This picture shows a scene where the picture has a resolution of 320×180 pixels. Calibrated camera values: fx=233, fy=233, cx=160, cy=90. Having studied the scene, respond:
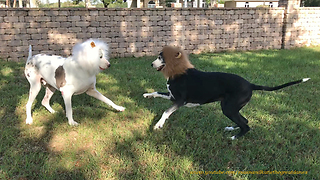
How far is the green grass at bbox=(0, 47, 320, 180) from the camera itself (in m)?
2.92

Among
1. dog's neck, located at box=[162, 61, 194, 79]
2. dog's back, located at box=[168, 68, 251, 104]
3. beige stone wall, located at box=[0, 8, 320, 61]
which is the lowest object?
dog's back, located at box=[168, 68, 251, 104]

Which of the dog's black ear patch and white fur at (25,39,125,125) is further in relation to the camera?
the dog's black ear patch

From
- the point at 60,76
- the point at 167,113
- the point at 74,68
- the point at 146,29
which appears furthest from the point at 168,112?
the point at 146,29

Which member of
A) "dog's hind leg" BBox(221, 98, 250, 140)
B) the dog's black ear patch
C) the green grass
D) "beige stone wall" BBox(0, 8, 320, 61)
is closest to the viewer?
the green grass

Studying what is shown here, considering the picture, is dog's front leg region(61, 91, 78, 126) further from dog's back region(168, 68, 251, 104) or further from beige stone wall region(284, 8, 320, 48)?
beige stone wall region(284, 8, 320, 48)

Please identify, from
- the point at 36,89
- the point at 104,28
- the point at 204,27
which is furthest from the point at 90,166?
the point at 204,27

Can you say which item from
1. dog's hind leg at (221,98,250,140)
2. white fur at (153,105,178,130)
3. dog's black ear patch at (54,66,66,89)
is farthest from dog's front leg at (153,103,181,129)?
dog's black ear patch at (54,66,66,89)

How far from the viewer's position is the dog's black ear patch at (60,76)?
3.62 meters

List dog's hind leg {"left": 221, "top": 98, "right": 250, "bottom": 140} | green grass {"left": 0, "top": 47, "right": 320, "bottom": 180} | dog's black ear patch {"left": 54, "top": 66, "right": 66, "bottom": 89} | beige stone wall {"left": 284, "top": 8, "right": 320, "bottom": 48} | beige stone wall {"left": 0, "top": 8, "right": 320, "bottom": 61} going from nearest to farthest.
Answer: green grass {"left": 0, "top": 47, "right": 320, "bottom": 180} → dog's hind leg {"left": 221, "top": 98, "right": 250, "bottom": 140} → dog's black ear patch {"left": 54, "top": 66, "right": 66, "bottom": 89} → beige stone wall {"left": 0, "top": 8, "right": 320, "bottom": 61} → beige stone wall {"left": 284, "top": 8, "right": 320, "bottom": 48}

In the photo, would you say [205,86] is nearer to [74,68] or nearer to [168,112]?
[168,112]

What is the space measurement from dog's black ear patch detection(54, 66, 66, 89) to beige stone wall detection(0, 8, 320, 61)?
667 cm

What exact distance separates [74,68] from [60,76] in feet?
0.90

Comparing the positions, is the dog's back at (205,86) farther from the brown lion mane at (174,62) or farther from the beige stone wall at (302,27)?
the beige stone wall at (302,27)

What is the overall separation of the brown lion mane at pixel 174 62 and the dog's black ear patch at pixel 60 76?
159 cm
